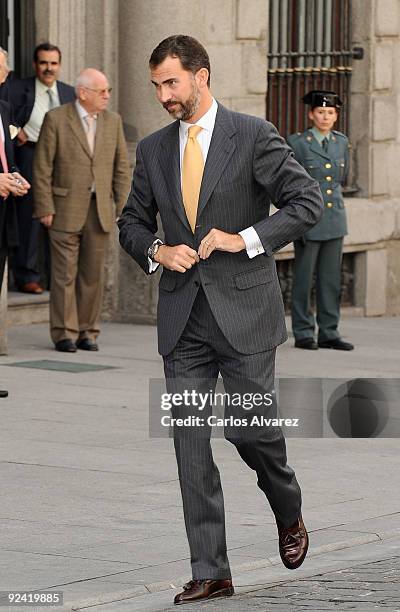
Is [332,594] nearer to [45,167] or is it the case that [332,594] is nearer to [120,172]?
[45,167]

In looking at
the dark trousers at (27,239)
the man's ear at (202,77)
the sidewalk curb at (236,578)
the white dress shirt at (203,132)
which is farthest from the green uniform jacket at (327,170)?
the man's ear at (202,77)

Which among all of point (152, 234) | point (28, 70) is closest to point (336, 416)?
point (152, 234)

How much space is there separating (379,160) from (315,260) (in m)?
3.68

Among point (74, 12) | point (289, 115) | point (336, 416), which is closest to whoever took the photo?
point (336, 416)

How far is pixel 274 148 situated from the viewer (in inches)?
254

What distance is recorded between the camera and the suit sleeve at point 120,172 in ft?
43.6

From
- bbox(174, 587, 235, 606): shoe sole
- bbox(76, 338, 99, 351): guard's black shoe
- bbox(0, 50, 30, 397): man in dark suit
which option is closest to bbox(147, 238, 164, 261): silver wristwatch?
bbox(174, 587, 235, 606): shoe sole

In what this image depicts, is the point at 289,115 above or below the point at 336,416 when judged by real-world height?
above

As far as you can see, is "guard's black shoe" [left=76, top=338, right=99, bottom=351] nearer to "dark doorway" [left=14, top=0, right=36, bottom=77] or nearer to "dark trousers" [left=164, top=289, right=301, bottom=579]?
"dark doorway" [left=14, top=0, right=36, bottom=77]

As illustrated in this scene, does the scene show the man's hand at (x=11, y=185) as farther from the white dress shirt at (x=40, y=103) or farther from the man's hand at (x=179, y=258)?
the man's hand at (x=179, y=258)

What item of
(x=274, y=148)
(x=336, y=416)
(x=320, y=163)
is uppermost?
(x=274, y=148)

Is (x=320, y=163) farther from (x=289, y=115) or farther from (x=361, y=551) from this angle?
(x=361, y=551)

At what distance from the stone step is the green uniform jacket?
7.67ft

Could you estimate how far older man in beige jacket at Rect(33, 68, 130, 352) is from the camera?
13008mm
